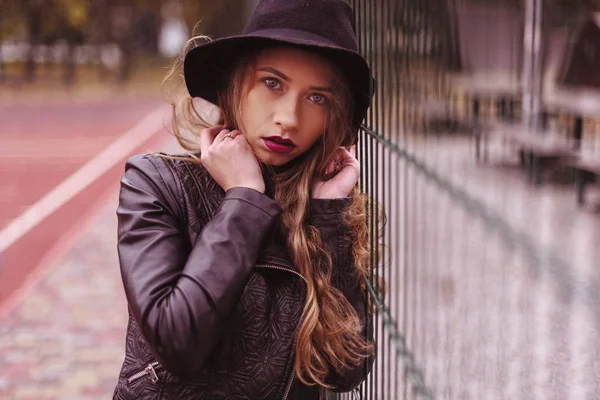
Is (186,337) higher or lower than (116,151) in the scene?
higher

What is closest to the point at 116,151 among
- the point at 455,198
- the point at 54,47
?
the point at 455,198

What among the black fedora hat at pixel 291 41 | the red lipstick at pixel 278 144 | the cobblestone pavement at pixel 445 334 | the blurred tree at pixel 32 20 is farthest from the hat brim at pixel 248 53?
the blurred tree at pixel 32 20

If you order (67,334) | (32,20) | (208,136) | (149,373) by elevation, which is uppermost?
(32,20)

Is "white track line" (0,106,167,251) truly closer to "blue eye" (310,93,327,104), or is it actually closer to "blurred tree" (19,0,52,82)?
"blue eye" (310,93,327,104)

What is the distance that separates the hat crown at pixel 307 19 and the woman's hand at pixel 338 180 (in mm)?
286

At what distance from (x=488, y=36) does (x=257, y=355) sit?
0.82m

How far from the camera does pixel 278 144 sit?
6.30ft

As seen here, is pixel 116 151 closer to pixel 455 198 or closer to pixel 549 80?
pixel 549 80

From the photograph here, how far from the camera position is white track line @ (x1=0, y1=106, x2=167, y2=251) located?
901cm

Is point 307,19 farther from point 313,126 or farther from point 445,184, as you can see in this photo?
point 445,184

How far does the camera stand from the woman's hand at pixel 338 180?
201 centimetres

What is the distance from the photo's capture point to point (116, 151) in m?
15.2

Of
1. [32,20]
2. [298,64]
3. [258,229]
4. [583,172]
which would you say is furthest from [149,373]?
[32,20]

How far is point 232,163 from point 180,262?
257mm
